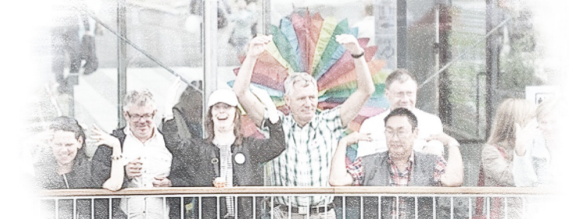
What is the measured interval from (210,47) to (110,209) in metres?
0.84

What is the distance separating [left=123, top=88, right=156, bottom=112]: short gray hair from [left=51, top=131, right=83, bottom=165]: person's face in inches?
10.2

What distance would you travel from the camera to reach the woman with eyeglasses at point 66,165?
235 inches

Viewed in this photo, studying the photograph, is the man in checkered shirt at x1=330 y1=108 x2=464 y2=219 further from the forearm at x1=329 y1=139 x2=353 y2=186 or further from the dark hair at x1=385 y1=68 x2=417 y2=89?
the dark hair at x1=385 y1=68 x2=417 y2=89

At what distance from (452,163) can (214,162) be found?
106 cm

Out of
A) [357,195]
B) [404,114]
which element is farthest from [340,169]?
[404,114]

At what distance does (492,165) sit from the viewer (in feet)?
19.9

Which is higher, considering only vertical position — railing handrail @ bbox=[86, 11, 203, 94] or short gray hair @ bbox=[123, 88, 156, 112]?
railing handrail @ bbox=[86, 11, 203, 94]

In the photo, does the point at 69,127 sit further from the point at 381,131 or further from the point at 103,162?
the point at 381,131

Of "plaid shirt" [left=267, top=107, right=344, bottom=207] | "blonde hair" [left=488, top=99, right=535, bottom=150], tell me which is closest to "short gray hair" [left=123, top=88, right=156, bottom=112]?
"plaid shirt" [left=267, top=107, right=344, bottom=207]

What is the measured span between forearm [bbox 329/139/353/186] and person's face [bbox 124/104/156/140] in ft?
2.71

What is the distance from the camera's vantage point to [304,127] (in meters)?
6.06

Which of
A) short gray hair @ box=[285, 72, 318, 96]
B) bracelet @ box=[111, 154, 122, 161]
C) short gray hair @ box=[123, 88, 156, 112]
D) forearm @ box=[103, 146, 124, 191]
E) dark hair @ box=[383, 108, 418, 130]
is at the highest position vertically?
short gray hair @ box=[285, 72, 318, 96]

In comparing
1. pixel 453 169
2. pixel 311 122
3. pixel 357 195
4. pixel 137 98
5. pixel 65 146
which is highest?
pixel 137 98

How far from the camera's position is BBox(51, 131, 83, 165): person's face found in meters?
5.98
